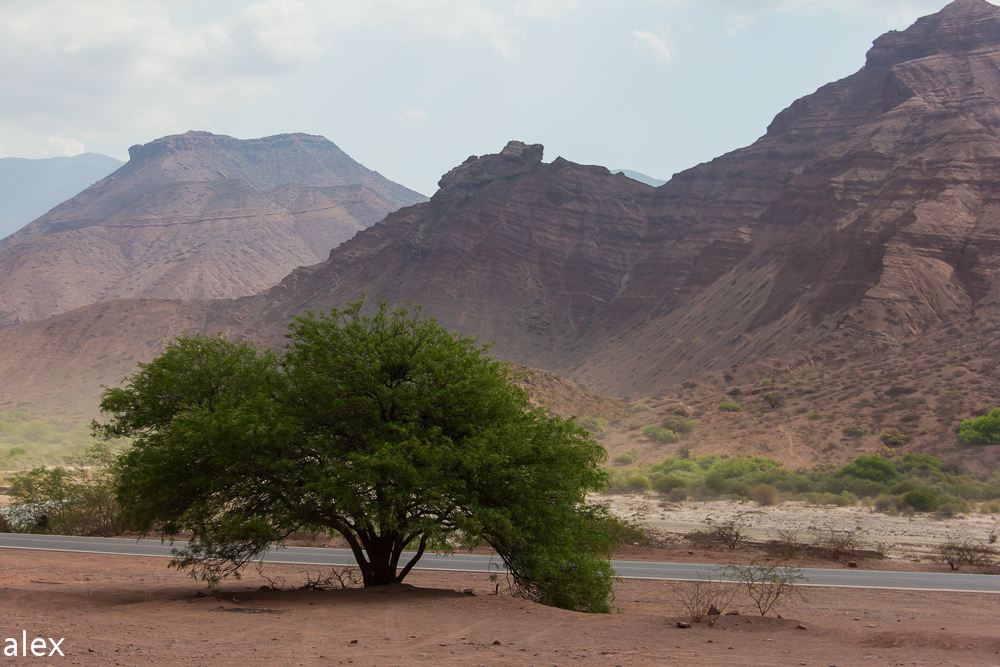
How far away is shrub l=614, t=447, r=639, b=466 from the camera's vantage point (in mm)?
51688

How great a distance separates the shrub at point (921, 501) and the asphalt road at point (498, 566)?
46.4 ft

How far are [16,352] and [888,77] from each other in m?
124

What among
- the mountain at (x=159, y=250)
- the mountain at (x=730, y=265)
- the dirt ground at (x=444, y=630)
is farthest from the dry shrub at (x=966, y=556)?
the mountain at (x=159, y=250)

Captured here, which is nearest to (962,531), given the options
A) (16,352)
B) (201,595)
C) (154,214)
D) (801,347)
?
(201,595)

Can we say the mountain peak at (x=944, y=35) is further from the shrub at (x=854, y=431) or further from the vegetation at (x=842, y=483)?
the vegetation at (x=842, y=483)

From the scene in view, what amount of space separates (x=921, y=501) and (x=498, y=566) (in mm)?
24796

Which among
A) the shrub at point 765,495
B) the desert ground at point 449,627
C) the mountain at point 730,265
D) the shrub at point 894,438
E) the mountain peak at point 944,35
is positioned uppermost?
the mountain peak at point 944,35

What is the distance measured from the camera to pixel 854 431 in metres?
48.1

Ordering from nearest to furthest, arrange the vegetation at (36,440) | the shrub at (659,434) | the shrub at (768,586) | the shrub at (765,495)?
the shrub at (768,586) < the shrub at (765,495) < the shrub at (659,434) < the vegetation at (36,440)

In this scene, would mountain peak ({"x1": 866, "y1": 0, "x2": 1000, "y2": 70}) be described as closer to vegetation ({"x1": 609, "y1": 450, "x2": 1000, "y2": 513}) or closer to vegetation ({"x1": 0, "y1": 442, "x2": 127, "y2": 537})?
vegetation ({"x1": 609, "y1": 450, "x2": 1000, "y2": 513})

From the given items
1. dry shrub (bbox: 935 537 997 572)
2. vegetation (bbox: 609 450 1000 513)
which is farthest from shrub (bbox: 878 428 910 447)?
dry shrub (bbox: 935 537 997 572)

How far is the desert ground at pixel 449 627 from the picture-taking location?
9.15 m

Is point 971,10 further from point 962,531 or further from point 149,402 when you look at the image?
point 149,402

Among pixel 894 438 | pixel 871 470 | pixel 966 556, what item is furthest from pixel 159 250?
pixel 966 556
